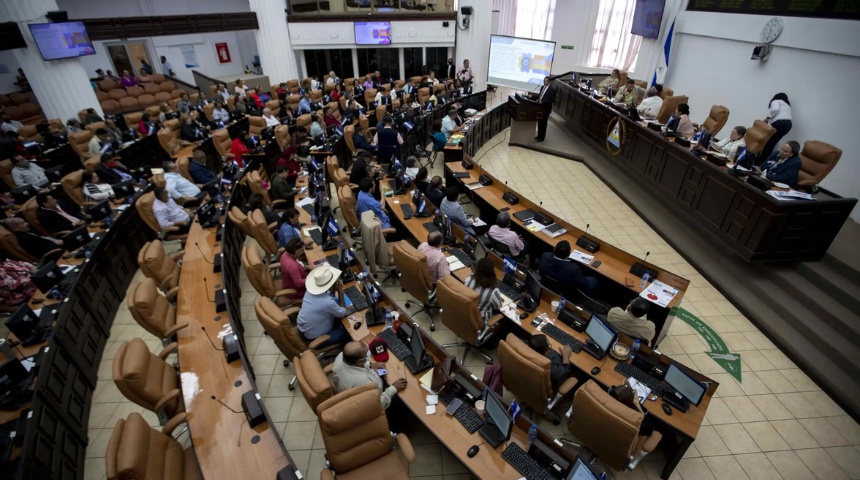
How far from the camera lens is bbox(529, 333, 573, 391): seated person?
4281 mm

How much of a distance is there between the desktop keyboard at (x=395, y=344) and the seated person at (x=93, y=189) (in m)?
7.15

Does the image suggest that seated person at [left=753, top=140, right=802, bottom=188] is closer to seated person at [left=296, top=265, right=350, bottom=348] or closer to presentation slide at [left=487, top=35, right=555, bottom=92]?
seated person at [left=296, top=265, right=350, bottom=348]

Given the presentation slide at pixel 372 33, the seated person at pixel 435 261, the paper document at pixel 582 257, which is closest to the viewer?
the seated person at pixel 435 261

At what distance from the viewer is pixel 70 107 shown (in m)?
11.9

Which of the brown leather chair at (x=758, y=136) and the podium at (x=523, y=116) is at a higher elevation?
the brown leather chair at (x=758, y=136)

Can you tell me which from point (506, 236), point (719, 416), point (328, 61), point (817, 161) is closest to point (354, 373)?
point (506, 236)

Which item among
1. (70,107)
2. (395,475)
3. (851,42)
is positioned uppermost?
(851,42)

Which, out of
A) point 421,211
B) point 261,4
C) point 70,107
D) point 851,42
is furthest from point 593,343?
point 261,4

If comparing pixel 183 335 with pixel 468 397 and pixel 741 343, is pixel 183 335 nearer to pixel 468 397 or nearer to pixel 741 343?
pixel 468 397

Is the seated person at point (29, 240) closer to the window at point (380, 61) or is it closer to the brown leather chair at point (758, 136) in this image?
the brown leather chair at point (758, 136)

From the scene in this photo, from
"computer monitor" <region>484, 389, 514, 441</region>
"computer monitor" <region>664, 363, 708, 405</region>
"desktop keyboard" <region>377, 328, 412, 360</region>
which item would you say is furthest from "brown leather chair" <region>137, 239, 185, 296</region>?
"computer monitor" <region>664, 363, 708, 405</region>

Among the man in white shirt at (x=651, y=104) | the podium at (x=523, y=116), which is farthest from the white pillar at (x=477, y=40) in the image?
the man in white shirt at (x=651, y=104)

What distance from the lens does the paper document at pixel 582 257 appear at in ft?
20.7

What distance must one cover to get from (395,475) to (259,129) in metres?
11.1
